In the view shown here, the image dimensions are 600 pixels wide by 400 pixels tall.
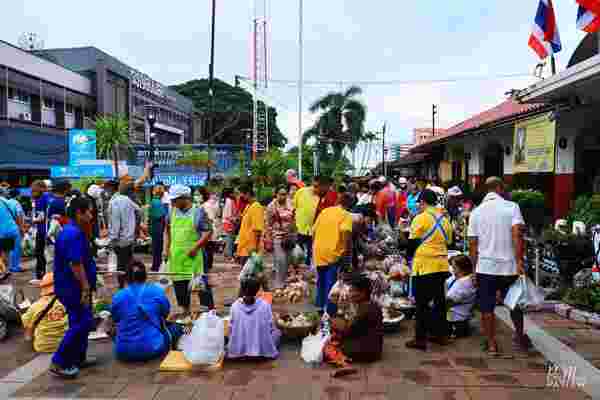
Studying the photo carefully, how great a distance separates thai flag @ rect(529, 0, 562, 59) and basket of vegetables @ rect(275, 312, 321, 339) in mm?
8004

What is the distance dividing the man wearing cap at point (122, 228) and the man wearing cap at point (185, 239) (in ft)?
5.24

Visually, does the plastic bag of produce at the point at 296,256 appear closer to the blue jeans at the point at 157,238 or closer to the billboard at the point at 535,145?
the blue jeans at the point at 157,238

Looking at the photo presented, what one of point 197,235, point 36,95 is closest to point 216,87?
point 36,95

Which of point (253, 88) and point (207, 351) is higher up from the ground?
point (253, 88)

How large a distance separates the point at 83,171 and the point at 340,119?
23.0m

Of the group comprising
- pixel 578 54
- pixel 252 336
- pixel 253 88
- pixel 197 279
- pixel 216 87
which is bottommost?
pixel 252 336

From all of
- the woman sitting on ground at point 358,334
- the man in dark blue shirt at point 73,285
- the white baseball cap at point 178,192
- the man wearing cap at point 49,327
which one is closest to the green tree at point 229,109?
the white baseball cap at point 178,192

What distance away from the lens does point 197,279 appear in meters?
6.02

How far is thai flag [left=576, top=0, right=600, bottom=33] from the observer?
7.95 m

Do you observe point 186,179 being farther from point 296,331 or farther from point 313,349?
point 313,349

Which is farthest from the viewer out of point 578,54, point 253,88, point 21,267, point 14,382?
point 253,88

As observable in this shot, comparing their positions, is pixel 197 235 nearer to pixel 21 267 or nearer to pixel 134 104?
pixel 21 267

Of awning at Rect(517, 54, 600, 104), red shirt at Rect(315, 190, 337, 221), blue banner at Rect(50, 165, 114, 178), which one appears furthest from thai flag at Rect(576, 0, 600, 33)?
blue banner at Rect(50, 165, 114, 178)

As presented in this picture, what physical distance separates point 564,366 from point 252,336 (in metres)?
3.03
